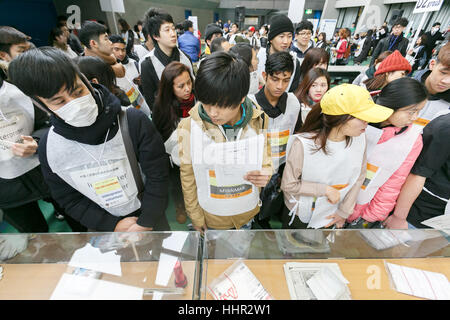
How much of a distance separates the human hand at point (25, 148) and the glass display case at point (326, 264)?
129cm

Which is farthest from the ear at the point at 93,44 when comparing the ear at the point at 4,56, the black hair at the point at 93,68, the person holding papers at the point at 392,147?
the person holding papers at the point at 392,147

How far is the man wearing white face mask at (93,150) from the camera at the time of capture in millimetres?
833

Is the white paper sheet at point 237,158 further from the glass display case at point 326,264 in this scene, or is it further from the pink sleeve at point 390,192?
the pink sleeve at point 390,192

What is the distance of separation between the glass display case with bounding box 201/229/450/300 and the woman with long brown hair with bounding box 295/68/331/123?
1292mm

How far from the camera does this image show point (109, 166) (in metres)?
1.09

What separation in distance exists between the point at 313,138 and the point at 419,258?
0.89m

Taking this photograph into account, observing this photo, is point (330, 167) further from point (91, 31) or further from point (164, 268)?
point (91, 31)

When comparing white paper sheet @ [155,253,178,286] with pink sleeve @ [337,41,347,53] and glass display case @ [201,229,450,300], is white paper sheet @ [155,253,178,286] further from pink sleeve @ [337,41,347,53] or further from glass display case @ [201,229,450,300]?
pink sleeve @ [337,41,347,53]

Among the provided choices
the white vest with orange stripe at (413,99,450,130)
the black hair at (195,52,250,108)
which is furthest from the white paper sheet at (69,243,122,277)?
the white vest with orange stripe at (413,99,450,130)

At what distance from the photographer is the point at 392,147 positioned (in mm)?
1289

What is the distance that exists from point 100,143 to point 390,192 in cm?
189

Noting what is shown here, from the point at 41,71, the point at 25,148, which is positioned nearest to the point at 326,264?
the point at 41,71
